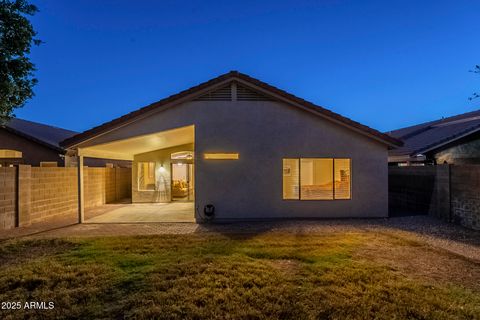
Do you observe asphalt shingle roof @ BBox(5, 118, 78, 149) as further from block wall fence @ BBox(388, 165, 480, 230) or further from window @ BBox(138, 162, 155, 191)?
block wall fence @ BBox(388, 165, 480, 230)

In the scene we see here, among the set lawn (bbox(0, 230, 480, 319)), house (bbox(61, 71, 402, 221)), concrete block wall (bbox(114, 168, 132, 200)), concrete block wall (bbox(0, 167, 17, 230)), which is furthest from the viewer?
concrete block wall (bbox(114, 168, 132, 200))

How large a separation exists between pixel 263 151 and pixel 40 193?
7.77 m

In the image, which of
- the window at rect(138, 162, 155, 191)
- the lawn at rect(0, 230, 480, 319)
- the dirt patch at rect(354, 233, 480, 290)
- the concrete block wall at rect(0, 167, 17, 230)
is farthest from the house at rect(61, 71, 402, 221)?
the window at rect(138, 162, 155, 191)

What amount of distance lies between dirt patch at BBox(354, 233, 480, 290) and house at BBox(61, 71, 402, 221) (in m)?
3.05

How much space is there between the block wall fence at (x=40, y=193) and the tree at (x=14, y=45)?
2.67 meters

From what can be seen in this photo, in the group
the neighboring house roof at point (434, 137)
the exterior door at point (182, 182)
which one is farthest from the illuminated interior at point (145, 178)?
the neighboring house roof at point (434, 137)

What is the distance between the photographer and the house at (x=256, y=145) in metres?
9.74

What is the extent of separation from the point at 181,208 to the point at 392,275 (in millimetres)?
9487

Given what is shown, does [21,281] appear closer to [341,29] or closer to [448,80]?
[341,29]

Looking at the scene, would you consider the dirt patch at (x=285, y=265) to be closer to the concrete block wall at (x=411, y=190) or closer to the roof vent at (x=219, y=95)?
the roof vent at (x=219, y=95)

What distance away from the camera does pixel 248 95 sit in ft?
32.9

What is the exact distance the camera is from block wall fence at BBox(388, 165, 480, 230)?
8.41 metres

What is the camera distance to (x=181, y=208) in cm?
1296

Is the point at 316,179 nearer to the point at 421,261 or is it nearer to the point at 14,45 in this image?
the point at 421,261
